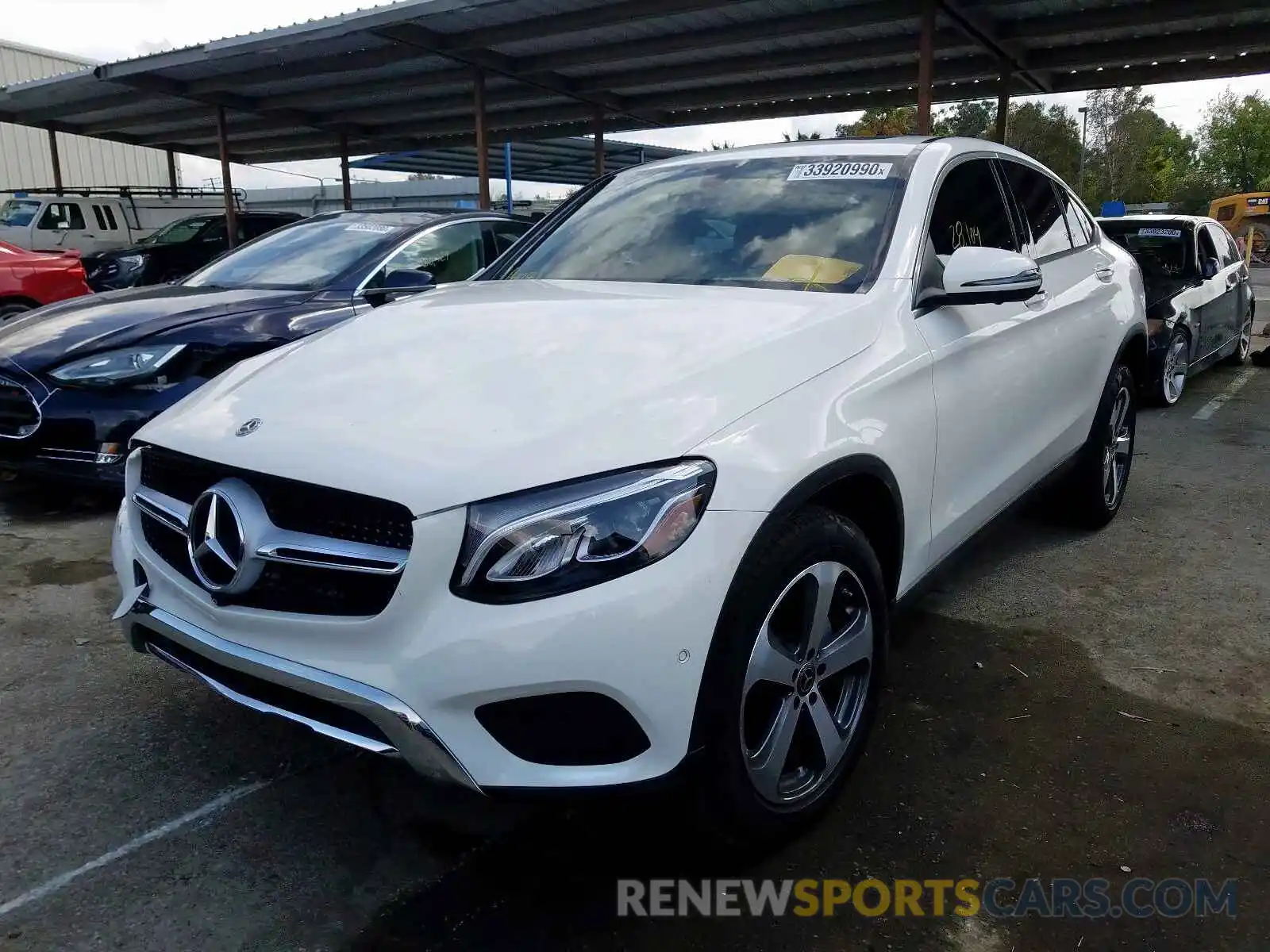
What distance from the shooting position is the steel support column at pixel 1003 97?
39.3 ft

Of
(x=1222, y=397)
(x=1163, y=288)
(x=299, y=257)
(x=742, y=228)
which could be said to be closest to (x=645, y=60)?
(x=1163, y=288)

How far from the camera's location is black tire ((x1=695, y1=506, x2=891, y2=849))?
1913 mm

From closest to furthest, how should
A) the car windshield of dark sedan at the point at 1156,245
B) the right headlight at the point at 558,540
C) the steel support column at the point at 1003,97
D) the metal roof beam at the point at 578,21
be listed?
the right headlight at the point at 558,540, the car windshield of dark sedan at the point at 1156,245, the metal roof beam at the point at 578,21, the steel support column at the point at 1003,97

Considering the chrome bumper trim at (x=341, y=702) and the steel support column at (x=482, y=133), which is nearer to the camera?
the chrome bumper trim at (x=341, y=702)

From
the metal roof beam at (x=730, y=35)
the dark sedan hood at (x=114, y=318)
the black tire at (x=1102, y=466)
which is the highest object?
the metal roof beam at (x=730, y=35)

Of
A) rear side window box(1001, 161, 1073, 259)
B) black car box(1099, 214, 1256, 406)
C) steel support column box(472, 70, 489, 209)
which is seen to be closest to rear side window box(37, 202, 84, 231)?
steel support column box(472, 70, 489, 209)

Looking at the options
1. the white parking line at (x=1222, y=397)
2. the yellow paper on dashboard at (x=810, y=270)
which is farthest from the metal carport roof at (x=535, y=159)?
the yellow paper on dashboard at (x=810, y=270)

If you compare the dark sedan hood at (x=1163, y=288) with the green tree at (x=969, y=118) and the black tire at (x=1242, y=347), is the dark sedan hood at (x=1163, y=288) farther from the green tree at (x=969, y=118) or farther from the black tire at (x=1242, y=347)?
the green tree at (x=969, y=118)

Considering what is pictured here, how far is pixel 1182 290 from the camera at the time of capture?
787cm

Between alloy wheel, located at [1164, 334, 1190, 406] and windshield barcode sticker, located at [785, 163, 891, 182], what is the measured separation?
5.61 m

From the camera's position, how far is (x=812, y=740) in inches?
90.8

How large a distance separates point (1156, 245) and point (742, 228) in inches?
272

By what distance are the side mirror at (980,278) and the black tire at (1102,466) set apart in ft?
5.60

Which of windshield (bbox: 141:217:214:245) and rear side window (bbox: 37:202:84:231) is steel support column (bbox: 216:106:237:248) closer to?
windshield (bbox: 141:217:214:245)
